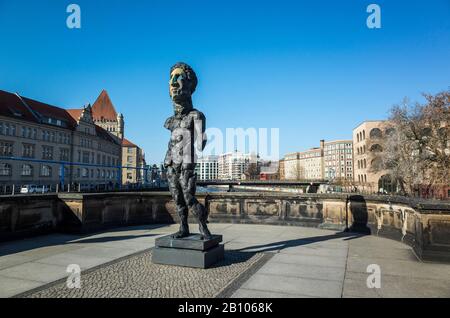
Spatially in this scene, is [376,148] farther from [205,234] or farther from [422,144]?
[205,234]

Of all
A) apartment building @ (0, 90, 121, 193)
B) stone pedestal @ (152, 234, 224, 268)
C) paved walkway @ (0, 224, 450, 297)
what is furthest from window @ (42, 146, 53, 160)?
stone pedestal @ (152, 234, 224, 268)

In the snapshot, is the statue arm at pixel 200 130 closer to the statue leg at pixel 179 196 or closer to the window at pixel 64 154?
the statue leg at pixel 179 196

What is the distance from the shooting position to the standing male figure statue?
6047mm

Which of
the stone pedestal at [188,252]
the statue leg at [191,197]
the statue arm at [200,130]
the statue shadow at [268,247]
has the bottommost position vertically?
the statue shadow at [268,247]

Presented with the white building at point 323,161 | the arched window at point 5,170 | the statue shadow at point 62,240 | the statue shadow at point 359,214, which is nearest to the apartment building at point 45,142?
the arched window at point 5,170

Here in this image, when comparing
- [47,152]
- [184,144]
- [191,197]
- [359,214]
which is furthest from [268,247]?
[47,152]

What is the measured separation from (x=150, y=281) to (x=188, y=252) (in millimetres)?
1042

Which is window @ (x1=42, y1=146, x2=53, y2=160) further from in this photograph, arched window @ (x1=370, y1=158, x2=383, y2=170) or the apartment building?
arched window @ (x1=370, y1=158, x2=383, y2=170)

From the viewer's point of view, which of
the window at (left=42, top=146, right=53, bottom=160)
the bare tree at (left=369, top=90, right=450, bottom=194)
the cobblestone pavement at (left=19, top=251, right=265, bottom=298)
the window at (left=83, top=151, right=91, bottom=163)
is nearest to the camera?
the cobblestone pavement at (left=19, top=251, right=265, bottom=298)

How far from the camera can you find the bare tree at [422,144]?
26.6 metres

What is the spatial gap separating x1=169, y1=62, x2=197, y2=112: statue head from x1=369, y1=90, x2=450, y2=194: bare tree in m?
26.5

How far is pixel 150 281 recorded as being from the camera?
466cm
